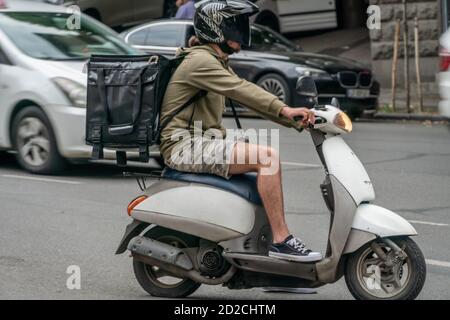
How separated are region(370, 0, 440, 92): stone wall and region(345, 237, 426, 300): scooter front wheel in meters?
14.7

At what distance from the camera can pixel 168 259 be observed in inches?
263

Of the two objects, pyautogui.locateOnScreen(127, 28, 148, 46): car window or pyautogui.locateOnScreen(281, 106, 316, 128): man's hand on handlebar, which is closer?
pyautogui.locateOnScreen(281, 106, 316, 128): man's hand on handlebar

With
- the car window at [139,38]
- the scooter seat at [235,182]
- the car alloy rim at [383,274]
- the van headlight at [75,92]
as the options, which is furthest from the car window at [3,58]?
the car alloy rim at [383,274]

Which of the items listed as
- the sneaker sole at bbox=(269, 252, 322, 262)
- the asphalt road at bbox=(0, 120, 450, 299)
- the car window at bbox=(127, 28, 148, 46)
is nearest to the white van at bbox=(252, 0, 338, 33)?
the car window at bbox=(127, 28, 148, 46)

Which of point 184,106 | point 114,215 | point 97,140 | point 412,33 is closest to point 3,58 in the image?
point 114,215

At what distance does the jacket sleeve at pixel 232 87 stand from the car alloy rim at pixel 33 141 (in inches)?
221

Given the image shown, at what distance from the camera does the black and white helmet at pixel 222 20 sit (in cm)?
656

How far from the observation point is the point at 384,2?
21.0 meters

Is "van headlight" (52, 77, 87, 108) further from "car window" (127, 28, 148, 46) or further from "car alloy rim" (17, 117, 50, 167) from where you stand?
"car window" (127, 28, 148, 46)

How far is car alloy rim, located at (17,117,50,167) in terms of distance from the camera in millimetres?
11938

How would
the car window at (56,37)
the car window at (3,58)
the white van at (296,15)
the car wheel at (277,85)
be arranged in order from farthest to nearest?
the white van at (296,15) → the car wheel at (277,85) → the car window at (56,37) → the car window at (3,58)

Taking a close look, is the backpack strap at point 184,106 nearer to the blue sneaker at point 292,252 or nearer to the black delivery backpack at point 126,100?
the black delivery backpack at point 126,100

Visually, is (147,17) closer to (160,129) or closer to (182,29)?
(182,29)

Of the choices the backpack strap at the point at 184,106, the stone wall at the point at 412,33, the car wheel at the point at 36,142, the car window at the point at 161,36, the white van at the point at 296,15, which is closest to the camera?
the backpack strap at the point at 184,106
